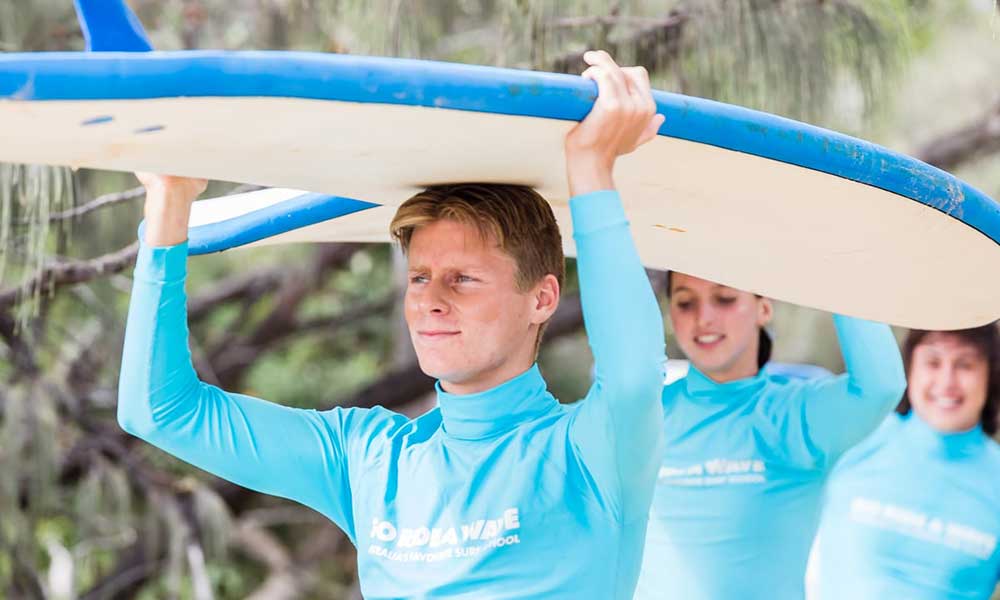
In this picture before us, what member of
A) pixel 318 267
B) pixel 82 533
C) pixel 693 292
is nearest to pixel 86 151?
pixel 693 292

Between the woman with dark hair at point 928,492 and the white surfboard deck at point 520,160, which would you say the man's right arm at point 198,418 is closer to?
the white surfboard deck at point 520,160

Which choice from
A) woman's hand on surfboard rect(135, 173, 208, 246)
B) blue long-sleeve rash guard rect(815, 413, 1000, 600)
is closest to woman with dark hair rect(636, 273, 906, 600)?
blue long-sleeve rash guard rect(815, 413, 1000, 600)

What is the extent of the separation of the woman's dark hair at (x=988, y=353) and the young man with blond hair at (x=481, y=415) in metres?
1.83

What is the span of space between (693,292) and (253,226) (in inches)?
42.6

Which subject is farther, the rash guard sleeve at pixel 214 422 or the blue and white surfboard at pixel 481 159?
the rash guard sleeve at pixel 214 422

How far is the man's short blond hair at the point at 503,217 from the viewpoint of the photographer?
1798mm

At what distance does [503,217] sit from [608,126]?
286 millimetres

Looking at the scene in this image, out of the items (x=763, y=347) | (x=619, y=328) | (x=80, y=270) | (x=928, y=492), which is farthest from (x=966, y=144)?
(x=619, y=328)

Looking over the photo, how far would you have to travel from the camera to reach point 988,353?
3381mm

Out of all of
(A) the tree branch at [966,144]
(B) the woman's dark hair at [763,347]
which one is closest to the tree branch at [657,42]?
(B) the woman's dark hair at [763,347]

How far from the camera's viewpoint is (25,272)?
329 cm

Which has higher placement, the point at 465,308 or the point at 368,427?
the point at 465,308

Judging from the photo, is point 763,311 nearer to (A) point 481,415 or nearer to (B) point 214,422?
(A) point 481,415

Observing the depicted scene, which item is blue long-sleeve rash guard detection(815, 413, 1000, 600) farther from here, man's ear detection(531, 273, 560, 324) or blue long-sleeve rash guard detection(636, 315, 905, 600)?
man's ear detection(531, 273, 560, 324)
